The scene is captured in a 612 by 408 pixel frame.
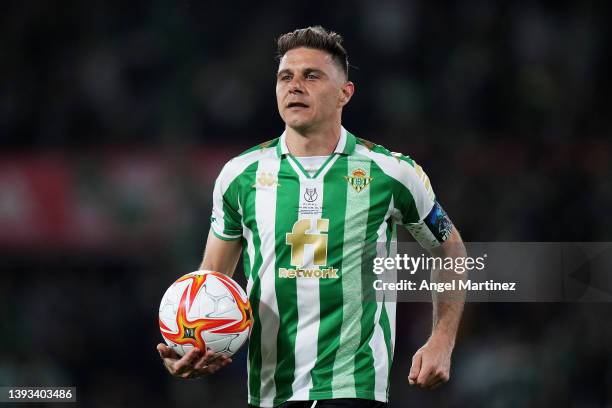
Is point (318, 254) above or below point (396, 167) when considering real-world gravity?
below

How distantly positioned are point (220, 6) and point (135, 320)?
371 cm

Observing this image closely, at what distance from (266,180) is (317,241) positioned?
38 cm

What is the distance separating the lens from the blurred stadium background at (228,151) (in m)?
8.95

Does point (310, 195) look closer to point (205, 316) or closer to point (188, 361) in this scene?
point (205, 316)

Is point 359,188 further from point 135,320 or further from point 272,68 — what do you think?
point 272,68

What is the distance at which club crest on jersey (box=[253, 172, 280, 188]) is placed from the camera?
4422 mm

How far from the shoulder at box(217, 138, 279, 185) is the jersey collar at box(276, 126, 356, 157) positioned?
0.14ft

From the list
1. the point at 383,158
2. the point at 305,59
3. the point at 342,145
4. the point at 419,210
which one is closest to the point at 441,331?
the point at 419,210

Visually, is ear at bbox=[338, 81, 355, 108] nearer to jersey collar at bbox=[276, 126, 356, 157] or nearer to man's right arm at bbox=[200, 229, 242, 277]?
jersey collar at bbox=[276, 126, 356, 157]

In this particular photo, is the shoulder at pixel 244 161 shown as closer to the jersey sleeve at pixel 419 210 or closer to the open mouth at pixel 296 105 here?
the open mouth at pixel 296 105

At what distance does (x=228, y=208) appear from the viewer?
4.50 meters

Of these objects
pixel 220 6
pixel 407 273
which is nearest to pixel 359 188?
pixel 407 273

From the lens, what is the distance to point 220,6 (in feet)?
36.4

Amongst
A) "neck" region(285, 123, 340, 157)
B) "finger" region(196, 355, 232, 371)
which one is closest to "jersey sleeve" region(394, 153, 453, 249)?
"neck" region(285, 123, 340, 157)
